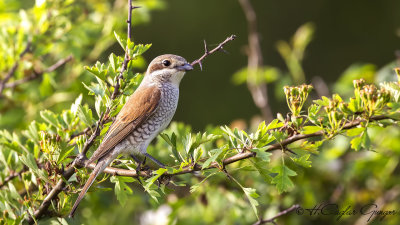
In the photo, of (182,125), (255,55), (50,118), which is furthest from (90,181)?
(255,55)

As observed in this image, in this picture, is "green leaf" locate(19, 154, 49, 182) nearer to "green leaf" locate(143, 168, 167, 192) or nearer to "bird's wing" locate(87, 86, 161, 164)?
"bird's wing" locate(87, 86, 161, 164)

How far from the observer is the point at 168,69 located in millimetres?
3318

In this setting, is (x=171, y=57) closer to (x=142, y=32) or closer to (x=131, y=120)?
(x=131, y=120)

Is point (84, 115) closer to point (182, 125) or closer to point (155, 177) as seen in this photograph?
point (155, 177)

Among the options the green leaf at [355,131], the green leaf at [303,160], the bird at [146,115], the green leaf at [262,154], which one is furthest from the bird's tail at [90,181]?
the green leaf at [355,131]

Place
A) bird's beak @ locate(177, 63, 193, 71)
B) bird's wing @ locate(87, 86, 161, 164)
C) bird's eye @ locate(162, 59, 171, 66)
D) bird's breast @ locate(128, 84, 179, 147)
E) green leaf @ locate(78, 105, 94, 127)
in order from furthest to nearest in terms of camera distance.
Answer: bird's eye @ locate(162, 59, 171, 66), bird's beak @ locate(177, 63, 193, 71), bird's breast @ locate(128, 84, 179, 147), bird's wing @ locate(87, 86, 161, 164), green leaf @ locate(78, 105, 94, 127)

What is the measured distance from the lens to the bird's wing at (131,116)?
2.60 meters

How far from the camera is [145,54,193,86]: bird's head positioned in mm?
3283

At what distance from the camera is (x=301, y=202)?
3.38m

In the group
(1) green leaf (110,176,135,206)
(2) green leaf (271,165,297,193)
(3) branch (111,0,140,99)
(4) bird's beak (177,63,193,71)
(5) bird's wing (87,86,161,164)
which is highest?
(3) branch (111,0,140,99)

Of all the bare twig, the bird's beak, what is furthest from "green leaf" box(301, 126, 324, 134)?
the bare twig

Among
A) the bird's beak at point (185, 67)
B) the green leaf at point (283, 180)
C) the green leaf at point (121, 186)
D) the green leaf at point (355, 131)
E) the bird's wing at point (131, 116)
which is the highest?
the bird's beak at point (185, 67)

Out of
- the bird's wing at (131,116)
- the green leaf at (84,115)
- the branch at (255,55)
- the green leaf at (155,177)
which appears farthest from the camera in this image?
the branch at (255,55)

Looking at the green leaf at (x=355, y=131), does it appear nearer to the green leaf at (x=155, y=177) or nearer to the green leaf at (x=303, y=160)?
the green leaf at (x=303, y=160)
